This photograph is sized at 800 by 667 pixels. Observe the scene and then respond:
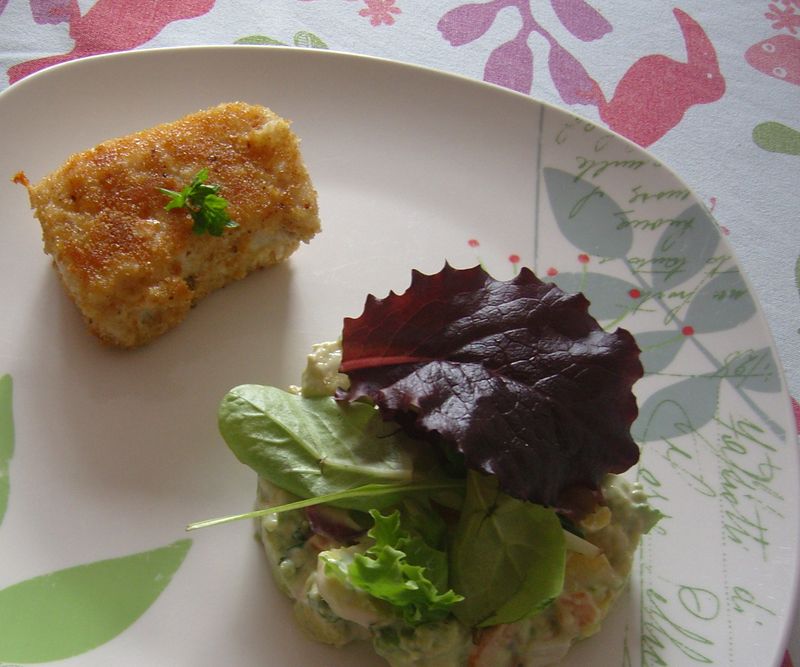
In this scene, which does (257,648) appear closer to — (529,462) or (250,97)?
(529,462)

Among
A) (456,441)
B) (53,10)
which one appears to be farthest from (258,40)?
(456,441)

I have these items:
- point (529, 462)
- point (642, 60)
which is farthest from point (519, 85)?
point (529, 462)

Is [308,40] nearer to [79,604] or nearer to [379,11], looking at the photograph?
[379,11]

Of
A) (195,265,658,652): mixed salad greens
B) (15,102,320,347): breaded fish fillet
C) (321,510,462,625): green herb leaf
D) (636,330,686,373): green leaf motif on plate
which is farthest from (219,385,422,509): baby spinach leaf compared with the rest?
(636,330,686,373): green leaf motif on plate

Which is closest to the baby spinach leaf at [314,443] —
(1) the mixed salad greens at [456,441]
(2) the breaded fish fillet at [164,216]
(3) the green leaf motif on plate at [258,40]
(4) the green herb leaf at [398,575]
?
(1) the mixed salad greens at [456,441]

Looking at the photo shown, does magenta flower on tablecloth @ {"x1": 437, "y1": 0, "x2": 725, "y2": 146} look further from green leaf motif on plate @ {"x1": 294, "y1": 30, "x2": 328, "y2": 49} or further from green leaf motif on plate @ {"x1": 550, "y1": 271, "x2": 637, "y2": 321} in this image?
green leaf motif on plate @ {"x1": 550, "y1": 271, "x2": 637, "y2": 321}

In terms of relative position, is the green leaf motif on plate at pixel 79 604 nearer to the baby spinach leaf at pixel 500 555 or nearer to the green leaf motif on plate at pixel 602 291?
the baby spinach leaf at pixel 500 555
